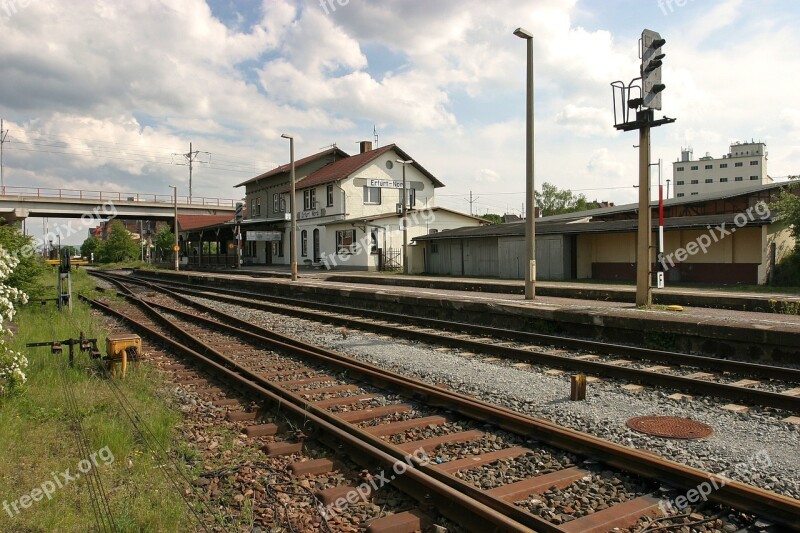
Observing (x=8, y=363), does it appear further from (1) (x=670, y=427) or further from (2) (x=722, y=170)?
(2) (x=722, y=170)

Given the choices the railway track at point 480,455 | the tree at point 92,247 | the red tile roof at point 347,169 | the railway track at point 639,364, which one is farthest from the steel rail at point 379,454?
the tree at point 92,247

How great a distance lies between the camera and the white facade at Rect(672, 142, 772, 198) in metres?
104

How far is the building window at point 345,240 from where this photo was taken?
1639 inches

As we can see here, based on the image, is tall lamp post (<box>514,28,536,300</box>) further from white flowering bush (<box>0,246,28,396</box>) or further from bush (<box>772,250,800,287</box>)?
bush (<box>772,250,800,287</box>)

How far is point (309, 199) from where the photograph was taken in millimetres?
48906

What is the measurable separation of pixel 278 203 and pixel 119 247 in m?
35.3

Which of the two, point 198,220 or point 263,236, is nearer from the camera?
point 263,236

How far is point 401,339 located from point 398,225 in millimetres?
28686

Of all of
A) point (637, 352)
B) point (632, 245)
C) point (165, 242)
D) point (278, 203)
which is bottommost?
point (637, 352)

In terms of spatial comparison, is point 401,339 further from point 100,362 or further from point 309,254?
point 309,254

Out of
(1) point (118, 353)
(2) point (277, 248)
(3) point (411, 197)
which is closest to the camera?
(1) point (118, 353)

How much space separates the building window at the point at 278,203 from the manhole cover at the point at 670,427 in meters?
50.6

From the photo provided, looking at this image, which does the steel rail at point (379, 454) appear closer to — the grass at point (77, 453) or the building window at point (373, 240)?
the grass at point (77, 453)

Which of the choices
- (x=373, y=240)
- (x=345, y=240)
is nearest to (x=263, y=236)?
(x=345, y=240)
